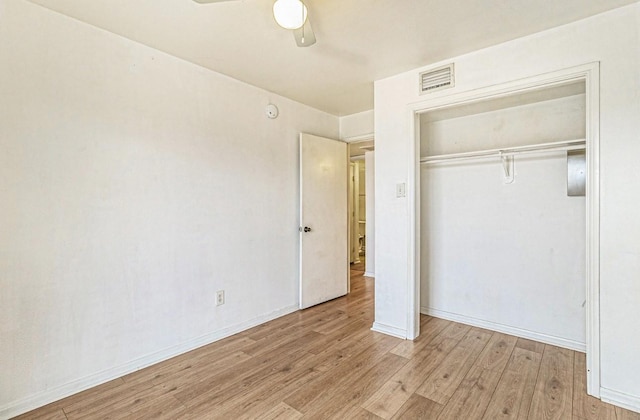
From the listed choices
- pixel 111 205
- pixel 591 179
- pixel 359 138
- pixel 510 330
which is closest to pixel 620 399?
pixel 510 330

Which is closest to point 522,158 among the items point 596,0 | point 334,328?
point 596,0

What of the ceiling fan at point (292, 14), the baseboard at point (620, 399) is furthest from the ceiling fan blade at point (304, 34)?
the baseboard at point (620, 399)

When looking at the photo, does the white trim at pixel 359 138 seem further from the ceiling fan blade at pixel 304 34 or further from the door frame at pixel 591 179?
the ceiling fan blade at pixel 304 34

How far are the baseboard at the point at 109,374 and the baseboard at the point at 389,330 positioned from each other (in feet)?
3.95

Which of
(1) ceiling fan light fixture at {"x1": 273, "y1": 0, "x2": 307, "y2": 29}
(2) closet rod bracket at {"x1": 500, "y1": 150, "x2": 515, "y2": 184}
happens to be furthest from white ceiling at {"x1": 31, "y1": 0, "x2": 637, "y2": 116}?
(2) closet rod bracket at {"x1": 500, "y1": 150, "x2": 515, "y2": 184}

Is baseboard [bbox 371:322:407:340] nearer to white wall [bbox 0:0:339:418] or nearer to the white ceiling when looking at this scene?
white wall [bbox 0:0:339:418]

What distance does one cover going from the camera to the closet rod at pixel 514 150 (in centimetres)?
236

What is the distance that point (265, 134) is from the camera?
318 cm

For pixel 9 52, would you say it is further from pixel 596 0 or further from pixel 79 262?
pixel 596 0

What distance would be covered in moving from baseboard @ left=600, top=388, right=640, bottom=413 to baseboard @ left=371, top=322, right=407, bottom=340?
52.6 inches

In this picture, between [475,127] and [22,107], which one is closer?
[22,107]

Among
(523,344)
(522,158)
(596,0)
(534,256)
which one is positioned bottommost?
(523,344)

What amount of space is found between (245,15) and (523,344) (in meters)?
3.37

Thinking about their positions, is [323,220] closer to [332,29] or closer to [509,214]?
[509,214]
